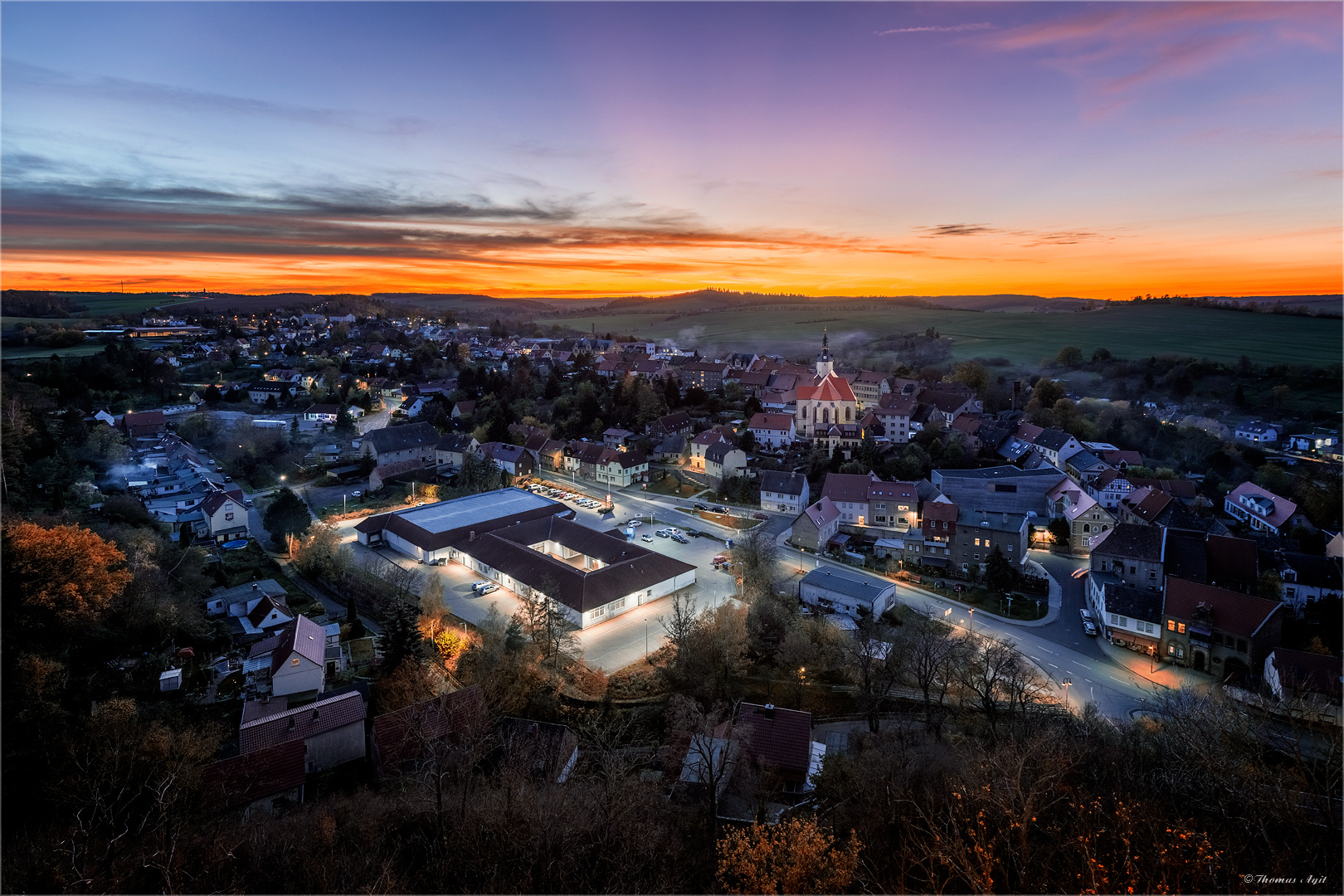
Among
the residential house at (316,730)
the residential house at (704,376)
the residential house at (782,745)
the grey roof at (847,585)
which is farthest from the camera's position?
the residential house at (704,376)

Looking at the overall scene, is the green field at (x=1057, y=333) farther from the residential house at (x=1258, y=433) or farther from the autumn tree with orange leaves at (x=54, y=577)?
the autumn tree with orange leaves at (x=54, y=577)

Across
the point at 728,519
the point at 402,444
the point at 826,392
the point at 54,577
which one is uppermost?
the point at 826,392

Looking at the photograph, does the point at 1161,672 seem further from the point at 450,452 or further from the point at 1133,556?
the point at 450,452

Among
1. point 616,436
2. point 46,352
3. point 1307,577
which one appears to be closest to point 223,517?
point 616,436

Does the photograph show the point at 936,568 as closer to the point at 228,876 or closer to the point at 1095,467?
the point at 1095,467

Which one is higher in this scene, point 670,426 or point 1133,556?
point 670,426

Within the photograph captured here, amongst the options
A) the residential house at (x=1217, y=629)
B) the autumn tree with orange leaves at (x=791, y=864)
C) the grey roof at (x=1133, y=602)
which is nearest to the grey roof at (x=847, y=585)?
the grey roof at (x=1133, y=602)

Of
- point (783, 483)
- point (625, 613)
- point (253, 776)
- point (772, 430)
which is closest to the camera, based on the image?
point (253, 776)

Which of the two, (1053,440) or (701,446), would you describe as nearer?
(1053,440)
